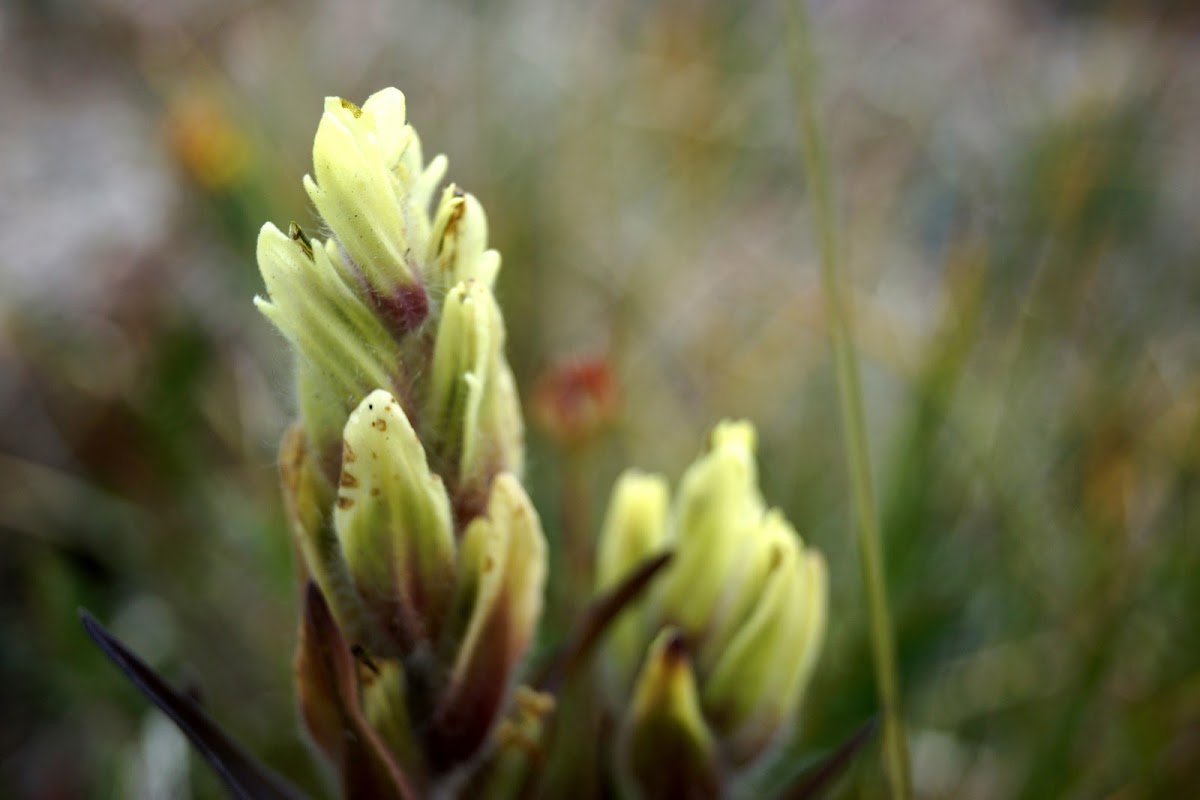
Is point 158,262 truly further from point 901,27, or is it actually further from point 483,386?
point 901,27

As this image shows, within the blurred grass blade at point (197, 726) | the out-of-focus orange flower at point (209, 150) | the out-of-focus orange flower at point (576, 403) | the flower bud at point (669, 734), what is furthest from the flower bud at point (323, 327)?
the out-of-focus orange flower at point (209, 150)

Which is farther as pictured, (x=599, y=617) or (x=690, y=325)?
(x=690, y=325)

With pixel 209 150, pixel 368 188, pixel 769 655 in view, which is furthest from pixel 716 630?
pixel 209 150

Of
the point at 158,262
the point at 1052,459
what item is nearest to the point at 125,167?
the point at 158,262

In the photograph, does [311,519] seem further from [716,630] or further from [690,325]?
[690,325]

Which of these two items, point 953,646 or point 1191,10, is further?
point 1191,10
